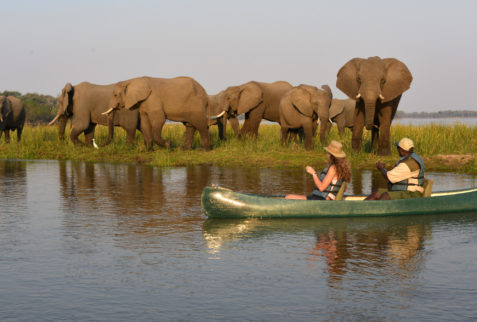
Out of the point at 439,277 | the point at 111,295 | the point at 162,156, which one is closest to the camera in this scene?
the point at 111,295

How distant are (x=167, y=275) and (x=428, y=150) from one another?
17154 millimetres

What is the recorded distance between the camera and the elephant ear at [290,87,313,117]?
2595 centimetres

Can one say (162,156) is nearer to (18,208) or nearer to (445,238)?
(18,208)

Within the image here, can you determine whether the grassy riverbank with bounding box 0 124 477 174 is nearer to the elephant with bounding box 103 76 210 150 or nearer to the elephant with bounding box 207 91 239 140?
the elephant with bounding box 103 76 210 150

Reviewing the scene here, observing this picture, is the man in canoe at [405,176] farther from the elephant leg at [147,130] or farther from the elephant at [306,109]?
the elephant leg at [147,130]

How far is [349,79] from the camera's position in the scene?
21.9 meters

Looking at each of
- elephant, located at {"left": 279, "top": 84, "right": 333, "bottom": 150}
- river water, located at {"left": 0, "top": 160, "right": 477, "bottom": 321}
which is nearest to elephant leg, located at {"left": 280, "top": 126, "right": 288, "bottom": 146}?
elephant, located at {"left": 279, "top": 84, "right": 333, "bottom": 150}

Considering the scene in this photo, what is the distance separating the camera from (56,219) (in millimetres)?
11477

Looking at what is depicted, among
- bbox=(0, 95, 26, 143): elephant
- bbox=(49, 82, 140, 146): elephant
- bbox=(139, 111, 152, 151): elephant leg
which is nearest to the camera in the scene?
bbox=(139, 111, 152, 151): elephant leg

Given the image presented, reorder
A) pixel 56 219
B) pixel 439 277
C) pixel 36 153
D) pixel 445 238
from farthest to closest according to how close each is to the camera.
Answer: pixel 36 153 < pixel 56 219 < pixel 445 238 < pixel 439 277

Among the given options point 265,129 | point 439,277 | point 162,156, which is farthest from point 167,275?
point 265,129

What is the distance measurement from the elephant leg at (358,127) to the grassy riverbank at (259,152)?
35cm

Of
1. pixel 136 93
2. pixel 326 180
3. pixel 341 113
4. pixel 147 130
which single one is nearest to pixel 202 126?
pixel 147 130

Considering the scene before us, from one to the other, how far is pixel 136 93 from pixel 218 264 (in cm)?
1746
